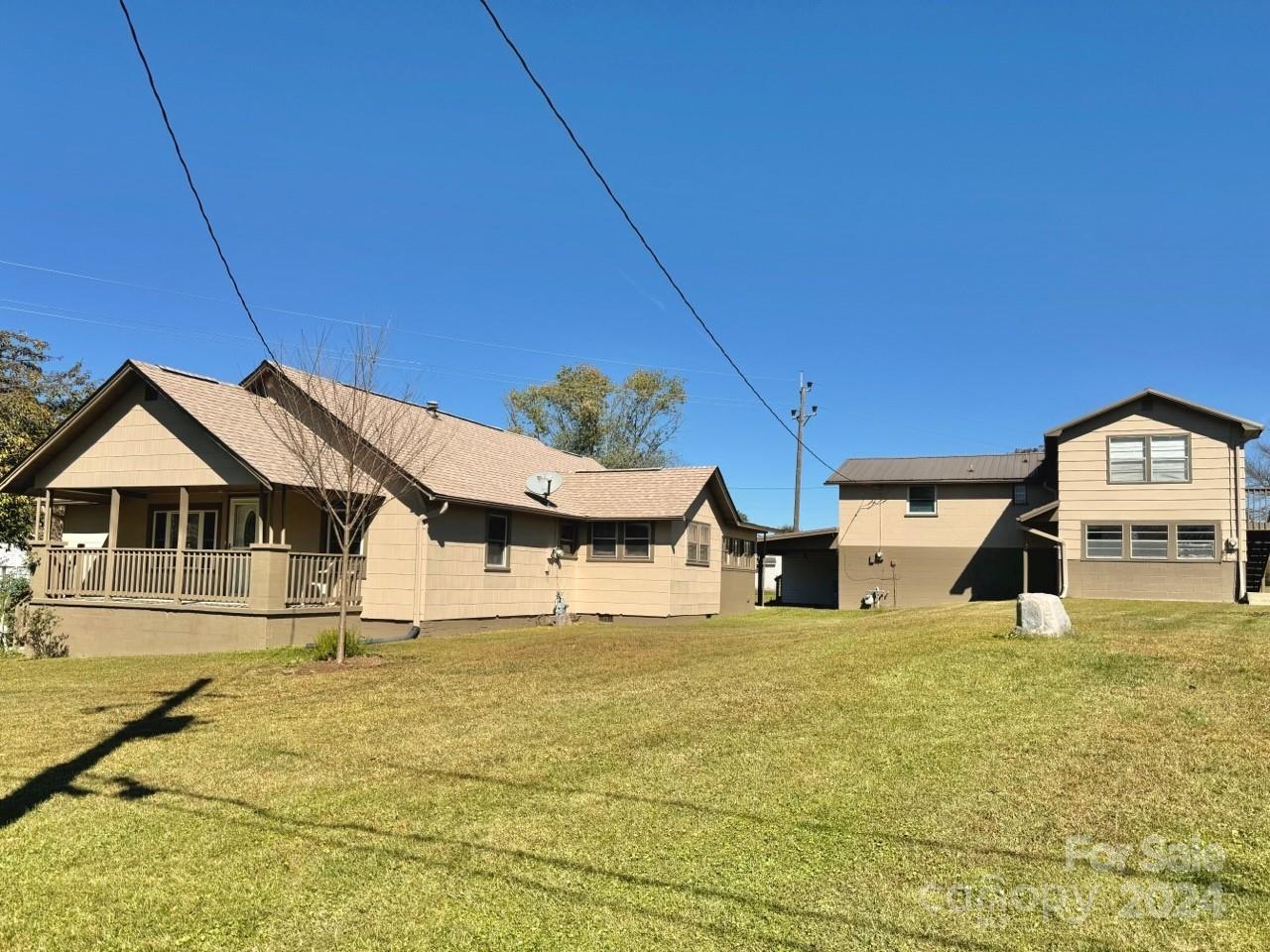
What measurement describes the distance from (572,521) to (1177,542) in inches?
617

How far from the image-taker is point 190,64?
1005 cm

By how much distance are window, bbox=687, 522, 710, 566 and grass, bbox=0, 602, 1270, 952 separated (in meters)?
12.7

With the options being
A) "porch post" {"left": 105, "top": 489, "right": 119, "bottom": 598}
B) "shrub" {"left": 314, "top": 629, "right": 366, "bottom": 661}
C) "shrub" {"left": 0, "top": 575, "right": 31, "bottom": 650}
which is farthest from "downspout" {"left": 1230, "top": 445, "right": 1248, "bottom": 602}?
"shrub" {"left": 0, "top": 575, "right": 31, "bottom": 650}

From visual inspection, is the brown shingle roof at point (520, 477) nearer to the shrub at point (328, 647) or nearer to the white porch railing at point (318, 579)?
the white porch railing at point (318, 579)

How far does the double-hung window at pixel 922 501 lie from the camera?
1173 inches

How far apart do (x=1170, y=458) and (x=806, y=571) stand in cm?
1612

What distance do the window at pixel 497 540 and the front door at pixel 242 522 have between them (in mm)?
4824

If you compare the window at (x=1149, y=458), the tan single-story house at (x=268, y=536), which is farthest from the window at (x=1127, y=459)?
the tan single-story house at (x=268, y=536)

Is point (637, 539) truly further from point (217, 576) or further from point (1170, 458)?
point (1170, 458)

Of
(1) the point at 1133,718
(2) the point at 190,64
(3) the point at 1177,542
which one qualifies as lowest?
(1) the point at 1133,718

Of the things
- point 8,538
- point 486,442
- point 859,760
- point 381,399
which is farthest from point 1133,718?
point 8,538

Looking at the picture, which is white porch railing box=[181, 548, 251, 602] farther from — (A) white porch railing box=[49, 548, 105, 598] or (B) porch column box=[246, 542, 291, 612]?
(A) white porch railing box=[49, 548, 105, 598]

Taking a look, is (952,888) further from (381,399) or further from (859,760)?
(381,399)

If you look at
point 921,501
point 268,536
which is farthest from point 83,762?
point 921,501
